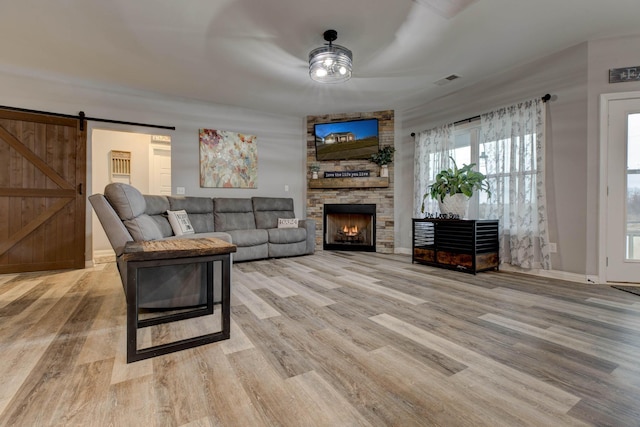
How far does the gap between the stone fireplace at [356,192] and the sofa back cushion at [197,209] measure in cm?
193

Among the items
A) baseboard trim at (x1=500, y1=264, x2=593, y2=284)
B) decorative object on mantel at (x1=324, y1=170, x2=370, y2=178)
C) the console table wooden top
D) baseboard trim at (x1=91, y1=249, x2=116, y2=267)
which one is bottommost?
baseboard trim at (x1=91, y1=249, x2=116, y2=267)

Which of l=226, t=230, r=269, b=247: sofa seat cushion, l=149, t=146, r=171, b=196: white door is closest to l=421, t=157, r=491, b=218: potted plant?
l=226, t=230, r=269, b=247: sofa seat cushion

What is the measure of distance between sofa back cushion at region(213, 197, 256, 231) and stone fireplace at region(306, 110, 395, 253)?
126cm

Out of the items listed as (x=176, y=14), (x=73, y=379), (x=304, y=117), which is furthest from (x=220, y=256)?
(x=304, y=117)

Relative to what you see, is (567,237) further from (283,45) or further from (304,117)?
(304,117)

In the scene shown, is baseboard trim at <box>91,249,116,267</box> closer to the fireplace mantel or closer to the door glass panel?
the fireplace mantel

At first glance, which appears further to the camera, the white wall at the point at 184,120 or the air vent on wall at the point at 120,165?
the air vent on wall at the point at 120,165

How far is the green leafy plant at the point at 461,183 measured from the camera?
3859 millimetres

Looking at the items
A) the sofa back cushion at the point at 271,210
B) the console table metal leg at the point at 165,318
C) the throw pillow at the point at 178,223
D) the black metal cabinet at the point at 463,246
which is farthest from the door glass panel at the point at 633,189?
the throw pillow at the point at 178,223

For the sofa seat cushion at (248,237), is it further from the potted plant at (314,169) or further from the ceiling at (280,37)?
the ceiling at (280,37)

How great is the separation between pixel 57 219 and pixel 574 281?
6320 mm

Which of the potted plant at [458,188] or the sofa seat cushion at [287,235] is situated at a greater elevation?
the potted plant at [458,188]

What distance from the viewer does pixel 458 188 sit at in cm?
392

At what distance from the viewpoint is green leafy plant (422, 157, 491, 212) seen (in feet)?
12.7
